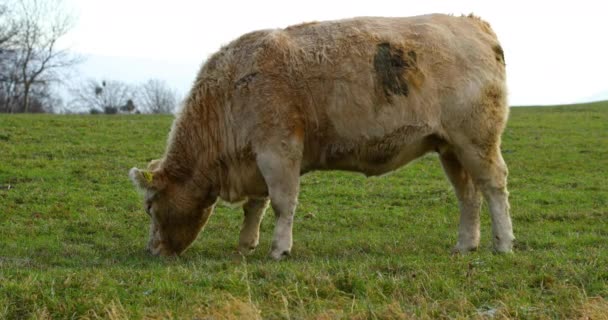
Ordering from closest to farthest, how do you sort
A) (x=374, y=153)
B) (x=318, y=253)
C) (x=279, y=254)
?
(x=279, y=254)
(x=374, y=153)
(x=318, y=253)

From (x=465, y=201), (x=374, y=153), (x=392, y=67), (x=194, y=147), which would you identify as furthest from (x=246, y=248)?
(x=392, y=67)

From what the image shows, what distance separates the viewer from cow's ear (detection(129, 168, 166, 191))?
33.1 feet

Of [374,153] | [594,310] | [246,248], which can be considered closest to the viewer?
[594,310]

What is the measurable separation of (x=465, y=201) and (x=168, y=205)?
3.88 metres

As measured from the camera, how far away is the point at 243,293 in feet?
22.8

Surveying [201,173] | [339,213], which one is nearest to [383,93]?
[201,173]

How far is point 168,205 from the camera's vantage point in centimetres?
1019

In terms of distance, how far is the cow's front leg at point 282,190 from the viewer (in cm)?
924

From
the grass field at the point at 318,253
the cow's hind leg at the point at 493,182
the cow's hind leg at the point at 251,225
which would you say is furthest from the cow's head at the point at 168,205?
the cow's hind leg at the point at 493,182

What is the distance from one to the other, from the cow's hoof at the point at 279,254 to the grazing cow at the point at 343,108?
2 cm

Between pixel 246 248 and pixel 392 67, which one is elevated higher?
pixel 392 67

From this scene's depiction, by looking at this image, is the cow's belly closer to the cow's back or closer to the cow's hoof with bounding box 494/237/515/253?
the cow's back

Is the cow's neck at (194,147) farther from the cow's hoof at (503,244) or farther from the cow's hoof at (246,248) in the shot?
the cow's hoof at (503,244)

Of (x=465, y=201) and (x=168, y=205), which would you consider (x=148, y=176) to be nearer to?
(x=168, y=205)
